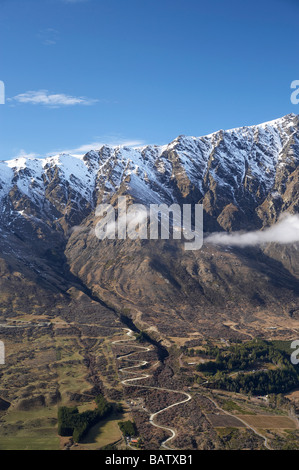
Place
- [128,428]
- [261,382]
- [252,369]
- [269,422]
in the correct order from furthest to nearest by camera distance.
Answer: [252,369] < [261,382] < [269,422] < [128,428]

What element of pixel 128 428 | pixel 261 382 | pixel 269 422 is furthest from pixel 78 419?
pixel 261 382

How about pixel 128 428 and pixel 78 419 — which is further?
pixel 78 419

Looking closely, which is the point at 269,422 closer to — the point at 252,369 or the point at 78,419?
the point at 252,369

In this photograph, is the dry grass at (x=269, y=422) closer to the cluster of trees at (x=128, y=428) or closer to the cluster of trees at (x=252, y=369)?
the cluster of trees at (x=252, y=369)

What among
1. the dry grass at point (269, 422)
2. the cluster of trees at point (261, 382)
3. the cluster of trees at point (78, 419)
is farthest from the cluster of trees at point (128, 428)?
the cluster of trees at point (261, 382)

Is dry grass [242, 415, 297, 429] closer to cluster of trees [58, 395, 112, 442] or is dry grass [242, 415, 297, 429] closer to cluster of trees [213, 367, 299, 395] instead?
cluster of trees [213, 367, 299, 395]
